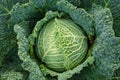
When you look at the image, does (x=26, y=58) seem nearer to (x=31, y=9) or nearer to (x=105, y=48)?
(x=31, y=9)

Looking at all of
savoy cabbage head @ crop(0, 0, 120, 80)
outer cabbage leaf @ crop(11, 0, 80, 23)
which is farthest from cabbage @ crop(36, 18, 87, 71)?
outer cabbage leaf @ crop(11, 0, 80, 23)

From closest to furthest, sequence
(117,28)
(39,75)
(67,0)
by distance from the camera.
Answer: (39,75), (67,0), (117,28)

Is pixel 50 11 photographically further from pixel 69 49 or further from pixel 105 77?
pixel 105 77

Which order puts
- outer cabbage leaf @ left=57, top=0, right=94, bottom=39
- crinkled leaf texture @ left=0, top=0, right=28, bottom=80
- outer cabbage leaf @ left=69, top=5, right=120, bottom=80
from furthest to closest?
crinkled leaf texture @ left=0, top=0, right=28, bottom=80 < outer cabbage leaf @ left=57, top=0, right=94, bottom=39 < outer cabbage leaf @ left=69, top=5, right=120, bottom=80

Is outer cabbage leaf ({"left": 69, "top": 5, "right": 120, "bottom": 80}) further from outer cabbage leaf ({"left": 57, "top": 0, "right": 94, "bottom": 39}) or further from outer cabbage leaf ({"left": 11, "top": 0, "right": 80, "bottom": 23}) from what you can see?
outer cabbage leaf ({"left": 11, "top": 0, "right": 80, "bottom": 23})

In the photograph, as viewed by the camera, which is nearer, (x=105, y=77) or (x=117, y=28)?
(x=105, y=77)

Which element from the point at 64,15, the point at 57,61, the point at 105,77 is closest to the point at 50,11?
the point at 64,15

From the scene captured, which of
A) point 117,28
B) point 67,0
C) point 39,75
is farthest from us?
point 117,28

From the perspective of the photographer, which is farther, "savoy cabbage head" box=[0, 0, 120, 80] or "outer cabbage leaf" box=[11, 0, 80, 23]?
"outer cabbage leaf" box=[11, 0, 80, 23]

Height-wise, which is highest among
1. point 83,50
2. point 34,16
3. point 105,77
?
point 34,16
